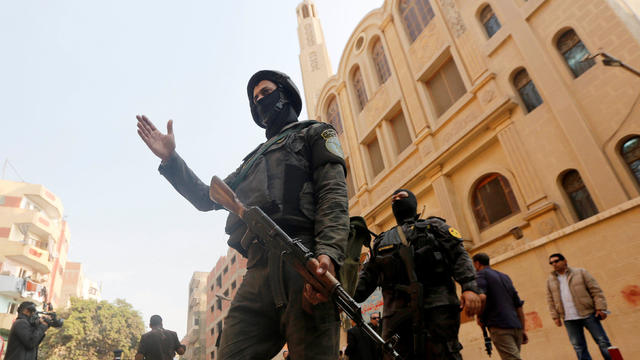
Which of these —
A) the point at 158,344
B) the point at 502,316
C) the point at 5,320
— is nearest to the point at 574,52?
the point at 502,316

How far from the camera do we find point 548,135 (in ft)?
28.6

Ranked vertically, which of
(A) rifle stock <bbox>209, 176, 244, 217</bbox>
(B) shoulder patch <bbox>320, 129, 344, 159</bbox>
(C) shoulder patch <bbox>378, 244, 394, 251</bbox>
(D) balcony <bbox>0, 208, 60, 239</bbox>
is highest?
(D) balcony <bbox>0, 208, 60, 239</bbox>

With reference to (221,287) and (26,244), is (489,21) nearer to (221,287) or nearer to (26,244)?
(26,244)

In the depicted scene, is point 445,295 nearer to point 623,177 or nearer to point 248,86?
point 248,86

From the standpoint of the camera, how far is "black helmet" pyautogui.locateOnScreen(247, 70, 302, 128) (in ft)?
7.72

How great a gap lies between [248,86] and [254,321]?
1504mm

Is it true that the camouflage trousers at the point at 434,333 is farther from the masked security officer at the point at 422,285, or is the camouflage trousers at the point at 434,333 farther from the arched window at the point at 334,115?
the arched window at the point at 334,115

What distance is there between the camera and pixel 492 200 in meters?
10.3

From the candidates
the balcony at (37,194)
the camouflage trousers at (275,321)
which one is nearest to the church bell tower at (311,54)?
the balcony at (37,194)

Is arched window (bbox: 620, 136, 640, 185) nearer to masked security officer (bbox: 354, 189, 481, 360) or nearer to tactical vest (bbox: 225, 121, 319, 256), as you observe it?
masked security officer (bbox: 354, 189, 481, 360)

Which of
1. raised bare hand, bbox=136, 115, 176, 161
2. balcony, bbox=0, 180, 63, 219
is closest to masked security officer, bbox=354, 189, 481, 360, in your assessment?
raised bare hand, bbox=136, 115, 176, 161

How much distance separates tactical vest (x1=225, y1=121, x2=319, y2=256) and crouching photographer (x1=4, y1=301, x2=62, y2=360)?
4694mm

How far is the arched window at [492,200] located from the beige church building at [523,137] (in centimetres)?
3

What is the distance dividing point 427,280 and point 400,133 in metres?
11.9
